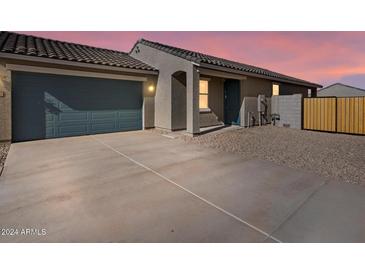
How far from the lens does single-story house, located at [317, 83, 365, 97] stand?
35.2 metres

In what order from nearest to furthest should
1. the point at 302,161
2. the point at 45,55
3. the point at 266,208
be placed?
the point at 266,208 < the point at 302,161 < the point at 45,55

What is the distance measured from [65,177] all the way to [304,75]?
26.5 meters

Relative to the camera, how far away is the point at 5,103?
749 centimetres

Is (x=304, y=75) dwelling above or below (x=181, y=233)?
above

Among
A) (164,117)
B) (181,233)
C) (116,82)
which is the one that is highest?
(116,82)

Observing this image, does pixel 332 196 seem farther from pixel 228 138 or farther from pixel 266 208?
pixel 228 138

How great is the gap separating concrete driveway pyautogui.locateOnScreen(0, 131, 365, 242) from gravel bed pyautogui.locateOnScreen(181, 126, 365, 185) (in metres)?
0.66

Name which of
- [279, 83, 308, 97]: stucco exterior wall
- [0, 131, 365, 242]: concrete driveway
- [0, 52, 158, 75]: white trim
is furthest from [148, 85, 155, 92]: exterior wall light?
[279, 83, 308, 97]: stucco exterior wall

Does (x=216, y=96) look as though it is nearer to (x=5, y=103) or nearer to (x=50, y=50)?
(x=50, y=50)

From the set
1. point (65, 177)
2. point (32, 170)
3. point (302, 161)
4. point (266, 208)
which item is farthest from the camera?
point (302, 161)

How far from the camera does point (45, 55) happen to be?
26.1ft

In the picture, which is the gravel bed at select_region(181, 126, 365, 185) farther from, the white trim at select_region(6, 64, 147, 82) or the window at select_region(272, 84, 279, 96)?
the window at select_region(272, 84, 279, 96)

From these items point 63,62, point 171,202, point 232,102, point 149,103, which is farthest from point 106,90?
point 171,202

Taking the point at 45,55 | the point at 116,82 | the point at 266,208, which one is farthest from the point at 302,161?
the point at 45,55
